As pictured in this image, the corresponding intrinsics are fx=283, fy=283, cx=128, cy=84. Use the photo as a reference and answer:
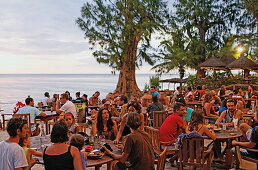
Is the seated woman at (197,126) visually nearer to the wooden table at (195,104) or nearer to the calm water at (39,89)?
the wooden table at (195,104)

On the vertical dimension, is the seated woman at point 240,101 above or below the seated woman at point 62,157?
above

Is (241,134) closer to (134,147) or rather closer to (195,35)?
(134,147)

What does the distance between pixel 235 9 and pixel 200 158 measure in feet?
73.4

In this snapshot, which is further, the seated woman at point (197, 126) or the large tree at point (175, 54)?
the large tree at point (175, 54)

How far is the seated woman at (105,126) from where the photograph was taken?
5047 millimetres

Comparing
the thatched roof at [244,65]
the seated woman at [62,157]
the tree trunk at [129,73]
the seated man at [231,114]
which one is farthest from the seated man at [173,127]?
the tree trunk at [129,73]

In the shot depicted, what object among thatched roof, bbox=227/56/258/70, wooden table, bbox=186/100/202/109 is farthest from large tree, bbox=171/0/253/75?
wooden table, bbox=186/100/202/109

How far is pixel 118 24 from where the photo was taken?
17.5 m

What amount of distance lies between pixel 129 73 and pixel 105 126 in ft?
45.8

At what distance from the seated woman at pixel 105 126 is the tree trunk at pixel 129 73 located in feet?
44.1

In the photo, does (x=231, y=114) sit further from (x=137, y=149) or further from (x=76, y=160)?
(x=76, y=160)

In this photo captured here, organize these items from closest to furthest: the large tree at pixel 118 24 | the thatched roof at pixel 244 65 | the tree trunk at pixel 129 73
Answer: the thatched roof at pixel 244 65 → the large tree at pixel 118 24 → the tree trunk at pixel 129 73

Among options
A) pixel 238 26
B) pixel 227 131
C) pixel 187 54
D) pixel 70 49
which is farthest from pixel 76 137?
pixel 70 49

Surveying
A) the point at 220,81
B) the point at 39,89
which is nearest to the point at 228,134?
the point at 220,81
